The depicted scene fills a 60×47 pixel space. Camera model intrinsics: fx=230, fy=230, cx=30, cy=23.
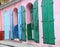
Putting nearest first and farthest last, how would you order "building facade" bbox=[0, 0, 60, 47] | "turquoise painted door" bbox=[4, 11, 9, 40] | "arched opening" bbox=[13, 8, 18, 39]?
"building facade" bbox=[0, 0, 60, 47]
"arched opening" bbox=[13, 8, 18, 39]
"turquoise painted door" bbox=[4, 11, 9, 40]

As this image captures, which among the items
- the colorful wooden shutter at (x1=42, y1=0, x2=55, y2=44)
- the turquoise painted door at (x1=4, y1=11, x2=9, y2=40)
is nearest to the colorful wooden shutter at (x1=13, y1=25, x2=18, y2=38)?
the turquoise painted door at (x1=4, y1=11, x2=9, y2=40)

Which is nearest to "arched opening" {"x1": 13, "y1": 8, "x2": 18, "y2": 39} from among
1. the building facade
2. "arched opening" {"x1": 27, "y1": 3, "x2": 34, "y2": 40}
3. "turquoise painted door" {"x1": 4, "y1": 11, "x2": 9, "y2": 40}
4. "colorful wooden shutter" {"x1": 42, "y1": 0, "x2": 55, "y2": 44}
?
the building facade

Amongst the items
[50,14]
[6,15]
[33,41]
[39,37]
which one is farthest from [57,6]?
[6,15]

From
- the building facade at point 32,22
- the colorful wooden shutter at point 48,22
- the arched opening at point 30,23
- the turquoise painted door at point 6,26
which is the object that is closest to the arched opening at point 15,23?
the building facade at point 32,22

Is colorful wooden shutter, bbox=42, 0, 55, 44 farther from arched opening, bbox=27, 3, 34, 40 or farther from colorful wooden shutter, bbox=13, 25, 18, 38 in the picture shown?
colorful wooden shutter, bbox=13, 25, 18, 38

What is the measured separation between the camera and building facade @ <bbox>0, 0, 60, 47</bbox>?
1372 centimetres

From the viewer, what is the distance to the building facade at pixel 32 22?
45.0 ft

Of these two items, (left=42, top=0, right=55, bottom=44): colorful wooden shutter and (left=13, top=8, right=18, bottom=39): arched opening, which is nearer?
(left=42, top=0, right=55, bottom=44): colorful wooden shutter

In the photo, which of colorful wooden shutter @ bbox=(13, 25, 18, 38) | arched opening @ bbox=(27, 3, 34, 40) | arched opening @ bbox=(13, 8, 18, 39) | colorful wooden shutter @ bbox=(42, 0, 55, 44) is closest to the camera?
colorful wooden shutter @ bbox=(42, 0, 55, 44)

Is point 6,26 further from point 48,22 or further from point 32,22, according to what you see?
point 48,22

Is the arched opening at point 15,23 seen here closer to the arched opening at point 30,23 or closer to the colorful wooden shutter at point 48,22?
the arched opening at point 30,23

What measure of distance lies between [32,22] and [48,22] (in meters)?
3.40

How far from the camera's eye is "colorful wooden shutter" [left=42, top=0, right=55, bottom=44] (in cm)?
1389

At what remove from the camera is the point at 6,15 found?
77.2 ft
